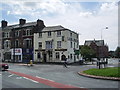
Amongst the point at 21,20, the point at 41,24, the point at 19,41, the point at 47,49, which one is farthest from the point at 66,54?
the point at 21,20

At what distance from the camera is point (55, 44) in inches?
1710

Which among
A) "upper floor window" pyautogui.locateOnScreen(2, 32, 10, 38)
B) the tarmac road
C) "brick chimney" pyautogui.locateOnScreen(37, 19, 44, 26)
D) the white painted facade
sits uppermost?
"brick chimney" pyautogui.locateOnScreen(37, 19, 44, 26)

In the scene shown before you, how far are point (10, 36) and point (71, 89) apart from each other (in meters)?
44.7

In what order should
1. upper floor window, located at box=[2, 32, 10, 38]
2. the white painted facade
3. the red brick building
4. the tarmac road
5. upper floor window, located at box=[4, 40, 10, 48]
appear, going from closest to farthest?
1. the tarmac road
2. the white painted facade
3. the red brick building
4. upper floor window, located at box=[2, 32, 10, 38]
5. upper floor window, located at box=[4, 40, 10, 48]

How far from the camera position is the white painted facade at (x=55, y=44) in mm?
42031

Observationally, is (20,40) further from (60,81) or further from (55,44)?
(60,81)

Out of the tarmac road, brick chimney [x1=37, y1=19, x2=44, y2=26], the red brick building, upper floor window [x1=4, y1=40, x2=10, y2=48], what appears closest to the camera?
the tarmac road

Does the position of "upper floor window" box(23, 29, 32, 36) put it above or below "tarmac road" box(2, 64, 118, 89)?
above

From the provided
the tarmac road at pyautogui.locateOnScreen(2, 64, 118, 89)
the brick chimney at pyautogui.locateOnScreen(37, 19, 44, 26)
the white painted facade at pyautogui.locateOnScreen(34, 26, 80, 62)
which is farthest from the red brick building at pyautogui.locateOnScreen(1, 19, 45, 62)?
the tarmac road at pyautogui.locateOnScreen(2, 64, 118, 89)

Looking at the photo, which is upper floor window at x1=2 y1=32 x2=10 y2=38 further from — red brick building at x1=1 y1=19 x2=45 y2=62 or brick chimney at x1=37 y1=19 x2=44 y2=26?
brick chimney at x1=37 y1=19 x2=44 y2=26

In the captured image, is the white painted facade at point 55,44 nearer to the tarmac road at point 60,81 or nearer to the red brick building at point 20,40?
the red brick building at point 20,40

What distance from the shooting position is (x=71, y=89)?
37.4 ft

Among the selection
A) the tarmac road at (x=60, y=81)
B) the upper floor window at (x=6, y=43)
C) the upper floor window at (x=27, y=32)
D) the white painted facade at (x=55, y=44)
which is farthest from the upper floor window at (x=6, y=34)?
the tarmac road at (x=60, y=81)

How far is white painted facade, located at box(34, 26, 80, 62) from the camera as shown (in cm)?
4203
